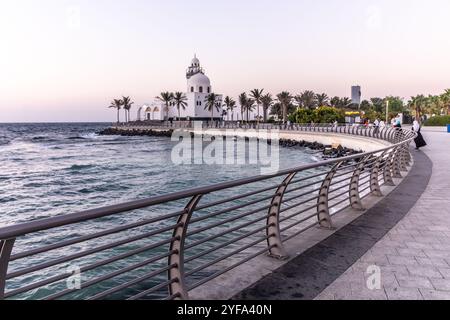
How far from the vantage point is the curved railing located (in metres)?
2.51

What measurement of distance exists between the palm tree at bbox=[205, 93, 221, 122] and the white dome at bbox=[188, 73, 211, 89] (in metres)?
3.79

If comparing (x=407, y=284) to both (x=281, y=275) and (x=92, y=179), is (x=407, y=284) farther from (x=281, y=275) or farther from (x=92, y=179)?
(x=92, y=179)

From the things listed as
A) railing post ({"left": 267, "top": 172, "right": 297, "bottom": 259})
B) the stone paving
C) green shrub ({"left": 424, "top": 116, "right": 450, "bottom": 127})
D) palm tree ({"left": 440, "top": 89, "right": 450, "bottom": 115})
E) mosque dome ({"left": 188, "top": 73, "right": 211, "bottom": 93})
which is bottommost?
the stone paving

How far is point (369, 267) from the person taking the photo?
4.70 meters

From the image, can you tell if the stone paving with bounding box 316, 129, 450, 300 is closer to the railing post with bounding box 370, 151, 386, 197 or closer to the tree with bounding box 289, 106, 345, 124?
the railing post with bounding box 370, 151, 386, 197

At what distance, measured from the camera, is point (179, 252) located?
343 centimetres

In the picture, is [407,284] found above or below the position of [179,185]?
above

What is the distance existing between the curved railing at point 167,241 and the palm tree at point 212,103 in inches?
3455

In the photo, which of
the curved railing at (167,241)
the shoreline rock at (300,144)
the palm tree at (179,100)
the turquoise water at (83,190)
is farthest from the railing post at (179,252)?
the palm tree at (179,100)

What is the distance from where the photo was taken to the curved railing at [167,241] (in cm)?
251

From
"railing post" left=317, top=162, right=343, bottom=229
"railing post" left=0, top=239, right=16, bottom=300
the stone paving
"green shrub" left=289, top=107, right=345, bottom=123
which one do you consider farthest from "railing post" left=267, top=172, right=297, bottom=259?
"green shrub" left=289, top=107, right=345, bottom=123

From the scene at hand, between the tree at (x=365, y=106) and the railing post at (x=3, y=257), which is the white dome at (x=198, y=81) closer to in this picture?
the tree at (x=365, y=106)
